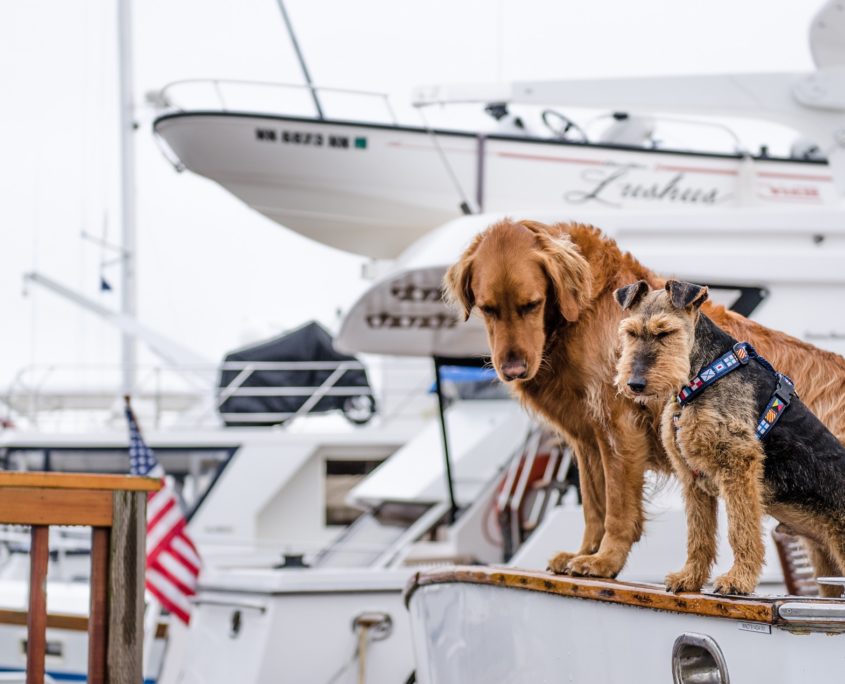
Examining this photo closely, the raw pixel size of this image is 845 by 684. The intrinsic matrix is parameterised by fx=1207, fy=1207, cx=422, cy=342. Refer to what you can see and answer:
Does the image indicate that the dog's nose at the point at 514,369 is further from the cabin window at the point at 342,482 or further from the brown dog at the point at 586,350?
the cabin window at the point at 342,482

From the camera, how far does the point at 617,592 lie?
10.1 feet

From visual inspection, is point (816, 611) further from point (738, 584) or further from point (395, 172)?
point (395, 172)

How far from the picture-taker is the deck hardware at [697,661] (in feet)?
9.24

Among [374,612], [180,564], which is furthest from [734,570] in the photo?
[180,564]

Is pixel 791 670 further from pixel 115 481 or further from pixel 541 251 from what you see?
pixel 115 481

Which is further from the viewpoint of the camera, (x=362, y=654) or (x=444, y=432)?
(x=444, y=432)

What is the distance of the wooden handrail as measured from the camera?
13.9ft

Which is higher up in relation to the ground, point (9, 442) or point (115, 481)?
point (9, 442)

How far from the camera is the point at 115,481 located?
437 centimetres

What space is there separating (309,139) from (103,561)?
5.94 m

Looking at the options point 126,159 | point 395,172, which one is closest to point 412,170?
point 395,172

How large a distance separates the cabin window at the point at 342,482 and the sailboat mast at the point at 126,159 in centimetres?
634

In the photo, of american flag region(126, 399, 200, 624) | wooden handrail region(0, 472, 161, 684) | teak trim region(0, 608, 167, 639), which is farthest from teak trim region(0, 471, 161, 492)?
teak trim region(0, 608, 167, 639)

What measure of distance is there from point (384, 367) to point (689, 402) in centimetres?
1326
